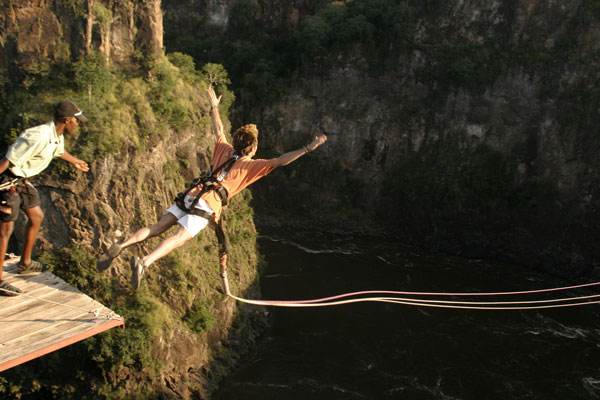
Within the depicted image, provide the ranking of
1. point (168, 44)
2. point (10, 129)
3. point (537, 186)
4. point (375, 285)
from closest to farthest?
point (10, 129)
point (375, 285)
point (537, 186)
point (168, 44)

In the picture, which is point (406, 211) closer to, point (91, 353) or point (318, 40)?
point (318, 40)

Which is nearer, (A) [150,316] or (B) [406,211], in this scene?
(A) [150,316]

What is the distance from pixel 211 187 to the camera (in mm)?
7199

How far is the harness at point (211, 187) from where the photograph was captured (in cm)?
719

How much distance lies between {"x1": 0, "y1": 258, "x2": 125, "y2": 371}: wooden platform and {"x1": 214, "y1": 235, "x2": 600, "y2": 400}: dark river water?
443 inches

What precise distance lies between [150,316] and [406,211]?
22.2 m

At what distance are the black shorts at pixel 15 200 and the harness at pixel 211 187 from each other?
2403 millimetres

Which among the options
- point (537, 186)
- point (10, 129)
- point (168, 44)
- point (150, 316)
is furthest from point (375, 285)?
point (168, 44)

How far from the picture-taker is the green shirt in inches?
273

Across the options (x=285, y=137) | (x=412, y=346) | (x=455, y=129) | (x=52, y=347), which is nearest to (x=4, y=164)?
(x=52, y=347)

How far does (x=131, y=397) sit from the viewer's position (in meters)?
15.4

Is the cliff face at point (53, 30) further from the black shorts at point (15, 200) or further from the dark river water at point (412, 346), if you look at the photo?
the dark river water at point (412, 346)

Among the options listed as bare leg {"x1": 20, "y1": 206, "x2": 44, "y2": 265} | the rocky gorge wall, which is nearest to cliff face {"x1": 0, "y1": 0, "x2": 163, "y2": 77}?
bare leg {"x1": 20, "y1": 206, "x2": 44, "y2": 265}

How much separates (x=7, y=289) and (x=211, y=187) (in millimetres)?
3939
